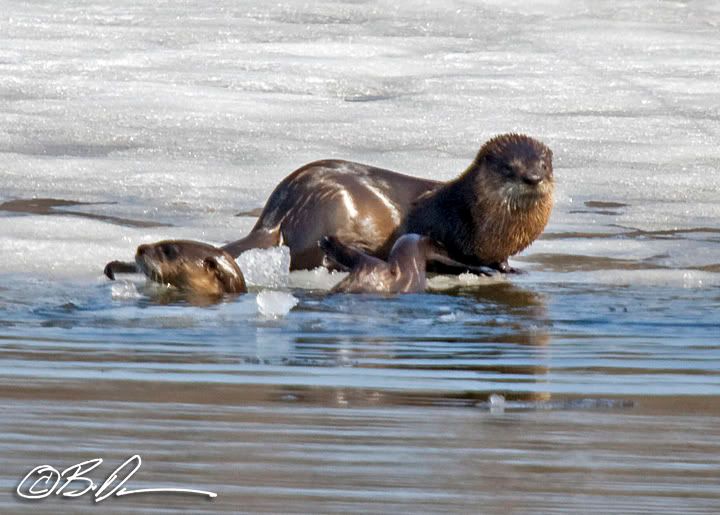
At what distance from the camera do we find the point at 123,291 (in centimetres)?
583

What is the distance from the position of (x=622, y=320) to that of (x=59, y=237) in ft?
9.09

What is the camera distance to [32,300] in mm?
5602

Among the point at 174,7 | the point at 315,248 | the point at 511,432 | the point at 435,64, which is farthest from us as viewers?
the point at 174,7

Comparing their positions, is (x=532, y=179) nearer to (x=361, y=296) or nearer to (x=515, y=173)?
(x=515, y=173)

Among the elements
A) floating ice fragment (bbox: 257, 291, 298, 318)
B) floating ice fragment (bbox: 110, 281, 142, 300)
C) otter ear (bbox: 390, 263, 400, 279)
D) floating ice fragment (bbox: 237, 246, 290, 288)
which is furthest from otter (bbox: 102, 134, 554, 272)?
floating ice fragment (bbox: 257, 291, 298, 318)

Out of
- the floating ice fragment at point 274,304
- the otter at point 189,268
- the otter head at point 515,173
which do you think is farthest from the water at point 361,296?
the otter head at point 515,173

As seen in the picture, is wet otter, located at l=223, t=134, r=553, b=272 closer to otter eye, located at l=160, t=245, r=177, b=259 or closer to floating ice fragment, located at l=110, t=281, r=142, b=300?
otter eye, located at l=160, t=245, r=177, b=259

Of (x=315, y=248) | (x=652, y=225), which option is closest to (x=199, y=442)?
(x=315, y=248)

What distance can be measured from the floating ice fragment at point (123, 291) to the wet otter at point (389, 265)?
29.0 inches

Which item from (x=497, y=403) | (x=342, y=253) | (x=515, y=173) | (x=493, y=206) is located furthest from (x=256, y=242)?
(x=497, y=403)

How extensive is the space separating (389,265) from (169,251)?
2.72 ft

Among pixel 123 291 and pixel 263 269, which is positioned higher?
pixel 123 291

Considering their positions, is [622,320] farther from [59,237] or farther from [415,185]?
[59,237]
